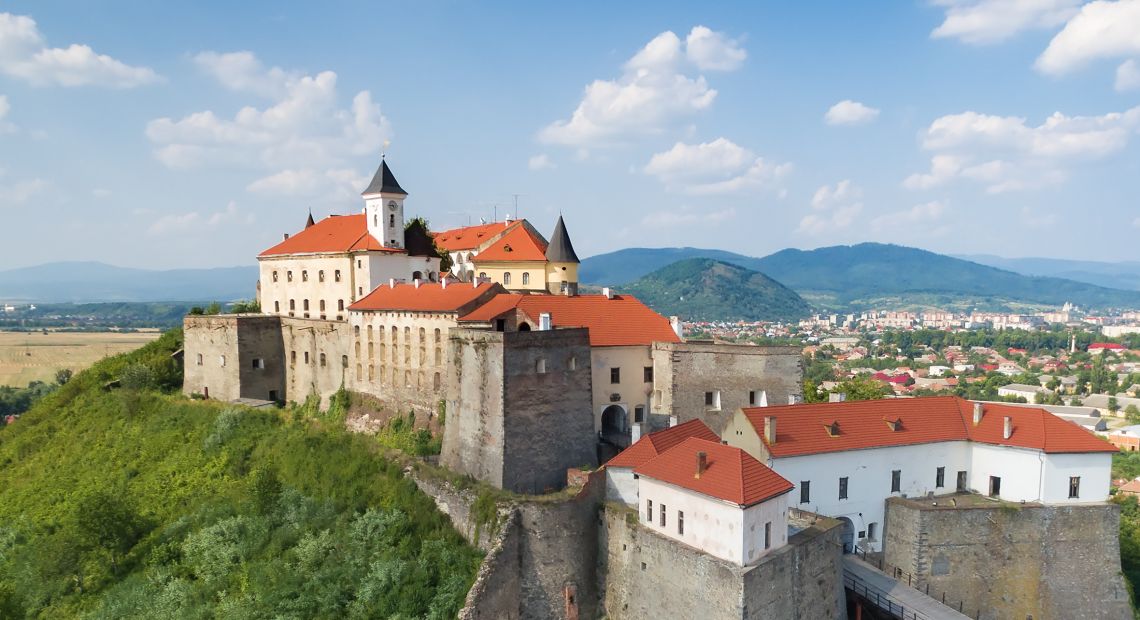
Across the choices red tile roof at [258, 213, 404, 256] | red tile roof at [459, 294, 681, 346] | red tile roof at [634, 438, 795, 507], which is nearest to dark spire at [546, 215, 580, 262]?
red tile roof at [459, 294, 681, 346]

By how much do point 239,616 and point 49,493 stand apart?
73.3ft

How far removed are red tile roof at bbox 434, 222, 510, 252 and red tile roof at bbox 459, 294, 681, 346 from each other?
57.4ft

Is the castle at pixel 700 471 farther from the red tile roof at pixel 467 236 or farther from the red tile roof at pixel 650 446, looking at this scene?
the red tile roof at pixel 467 236

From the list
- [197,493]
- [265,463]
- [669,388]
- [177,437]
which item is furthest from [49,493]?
[669,388]

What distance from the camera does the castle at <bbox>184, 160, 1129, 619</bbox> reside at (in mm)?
24953

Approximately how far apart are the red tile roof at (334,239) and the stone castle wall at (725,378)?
68.6 feet

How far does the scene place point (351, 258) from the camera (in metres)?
46.8

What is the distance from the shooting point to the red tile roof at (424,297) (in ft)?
119

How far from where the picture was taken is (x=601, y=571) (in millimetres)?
28047

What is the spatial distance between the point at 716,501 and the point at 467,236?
38.4 metres

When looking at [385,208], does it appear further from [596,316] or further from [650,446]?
[650,446]

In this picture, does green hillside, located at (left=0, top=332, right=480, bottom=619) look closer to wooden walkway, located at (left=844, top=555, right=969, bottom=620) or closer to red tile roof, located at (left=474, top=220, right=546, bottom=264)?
red tile roof, located at (left=474, top=220, right=546, bottom=264)

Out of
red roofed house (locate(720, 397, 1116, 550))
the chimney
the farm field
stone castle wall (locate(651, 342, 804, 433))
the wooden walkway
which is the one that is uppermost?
the chimney

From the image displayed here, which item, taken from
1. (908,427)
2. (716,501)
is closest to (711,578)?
(716,501)
